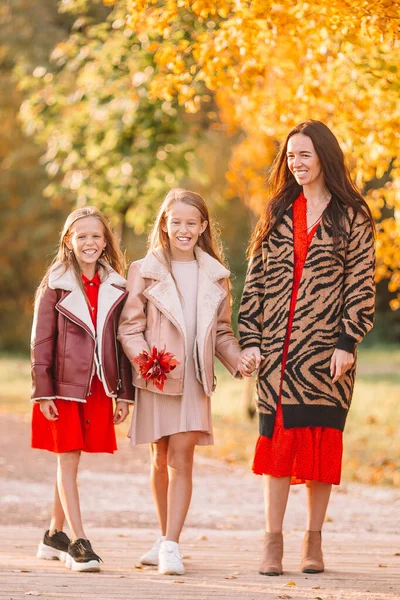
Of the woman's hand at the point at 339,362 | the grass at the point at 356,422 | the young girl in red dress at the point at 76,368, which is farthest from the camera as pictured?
the grass at the point at 356,422

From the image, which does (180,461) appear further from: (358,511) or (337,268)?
(358,511)

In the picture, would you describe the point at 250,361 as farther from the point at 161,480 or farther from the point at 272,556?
the point at 272,556

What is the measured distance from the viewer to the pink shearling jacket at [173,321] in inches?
192

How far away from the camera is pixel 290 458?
477 centimetres

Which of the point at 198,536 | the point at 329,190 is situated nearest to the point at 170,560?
the point at 198,536

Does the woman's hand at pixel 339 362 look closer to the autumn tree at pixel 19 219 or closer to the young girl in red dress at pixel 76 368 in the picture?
the young girl in red dress at pixel 76 368

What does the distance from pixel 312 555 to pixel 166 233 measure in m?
1.59

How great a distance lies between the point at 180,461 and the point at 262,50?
351 cm

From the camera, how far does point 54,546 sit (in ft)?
17.0

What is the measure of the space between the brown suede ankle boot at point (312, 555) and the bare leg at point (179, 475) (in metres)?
0.55

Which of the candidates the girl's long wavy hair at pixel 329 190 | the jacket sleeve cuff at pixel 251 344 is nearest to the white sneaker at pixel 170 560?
the jacket sleeve cuff at pixel 251 344

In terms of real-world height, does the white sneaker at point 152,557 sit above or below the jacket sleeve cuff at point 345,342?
below

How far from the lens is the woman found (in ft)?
15.6

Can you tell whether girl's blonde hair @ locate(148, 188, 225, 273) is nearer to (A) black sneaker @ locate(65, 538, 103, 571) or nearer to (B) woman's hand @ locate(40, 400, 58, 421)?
(B) woman's hand @ locate(40, 400, 58, 421)
